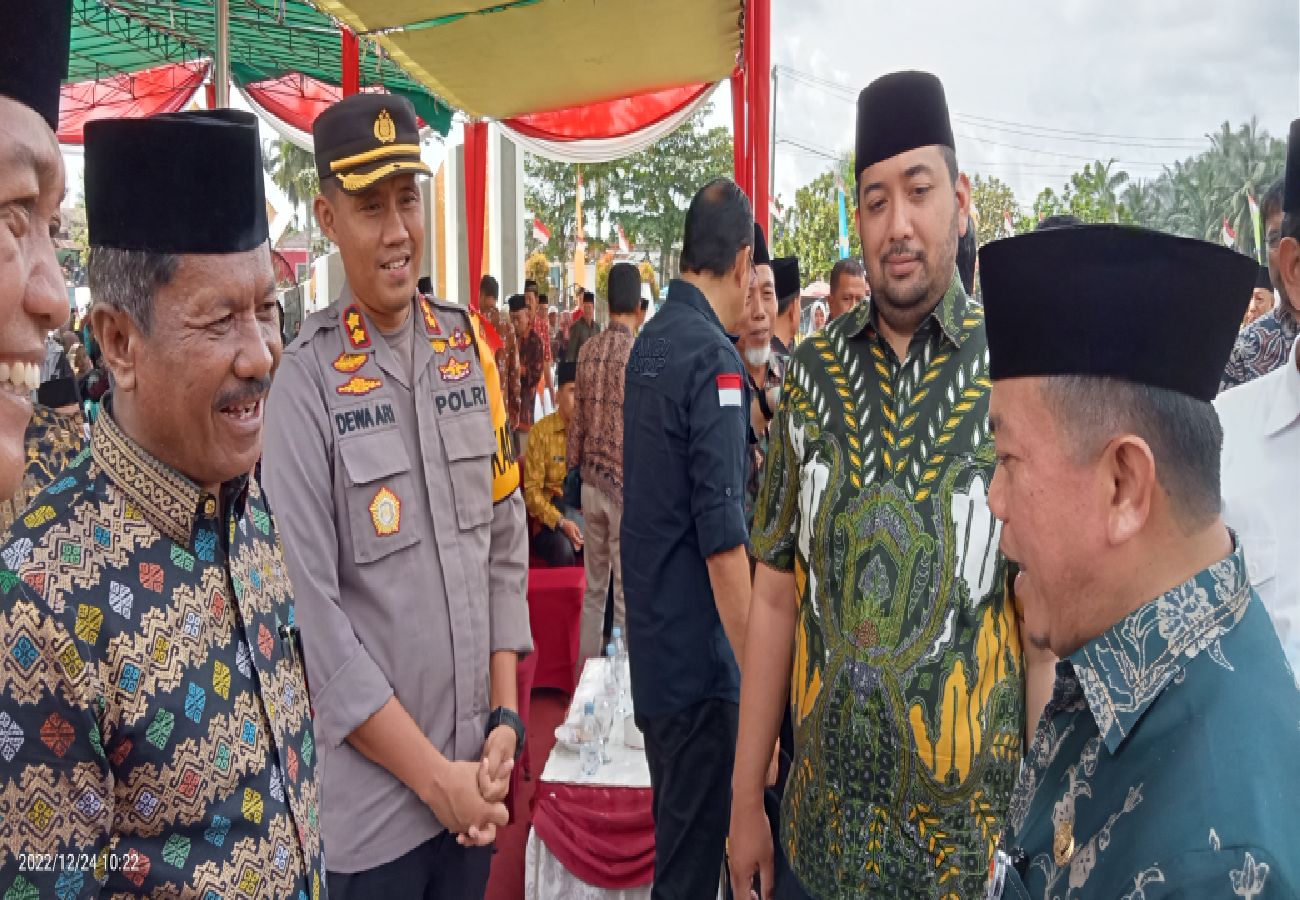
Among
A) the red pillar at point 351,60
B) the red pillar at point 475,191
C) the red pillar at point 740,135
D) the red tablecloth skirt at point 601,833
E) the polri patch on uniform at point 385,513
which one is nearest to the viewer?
the polri patch on uniform at point 385,513

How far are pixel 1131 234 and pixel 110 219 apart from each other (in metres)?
1.23

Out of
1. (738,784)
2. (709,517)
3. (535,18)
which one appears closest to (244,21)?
(535,18)

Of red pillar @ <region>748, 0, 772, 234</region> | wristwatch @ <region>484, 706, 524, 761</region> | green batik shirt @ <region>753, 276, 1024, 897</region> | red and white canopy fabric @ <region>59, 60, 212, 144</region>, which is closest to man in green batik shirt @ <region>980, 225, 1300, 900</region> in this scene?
green batik shirt @ <region>753, 276, 1024, 897</region>

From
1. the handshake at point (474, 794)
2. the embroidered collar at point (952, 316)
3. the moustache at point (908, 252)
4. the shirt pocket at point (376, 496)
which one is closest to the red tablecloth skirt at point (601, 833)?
the handshake at point (474, 794)

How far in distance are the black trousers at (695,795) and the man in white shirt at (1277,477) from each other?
131 cm

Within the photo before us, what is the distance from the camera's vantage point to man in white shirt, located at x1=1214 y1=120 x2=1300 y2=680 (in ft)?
5.91

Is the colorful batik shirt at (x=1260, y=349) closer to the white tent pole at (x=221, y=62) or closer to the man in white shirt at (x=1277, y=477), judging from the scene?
the man in white shirt at (x=1277, y=477)

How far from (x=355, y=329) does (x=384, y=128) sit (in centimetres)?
43

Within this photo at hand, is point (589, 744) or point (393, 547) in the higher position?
point (393, 547)

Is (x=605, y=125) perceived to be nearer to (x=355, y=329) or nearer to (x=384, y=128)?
(x=384, y=128)

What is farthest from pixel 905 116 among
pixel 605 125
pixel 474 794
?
pixel 605 125

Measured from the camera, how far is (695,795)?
2559mm

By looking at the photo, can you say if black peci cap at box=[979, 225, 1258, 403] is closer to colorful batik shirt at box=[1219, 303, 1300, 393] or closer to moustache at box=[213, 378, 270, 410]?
moustache at box=[213, 378, 270, 410]

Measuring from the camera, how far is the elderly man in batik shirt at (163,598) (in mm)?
1021
